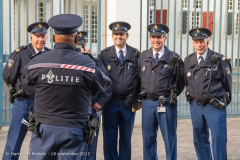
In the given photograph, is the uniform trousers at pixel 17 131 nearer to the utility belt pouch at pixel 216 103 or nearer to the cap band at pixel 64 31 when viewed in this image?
the cap band at pixel 64 31

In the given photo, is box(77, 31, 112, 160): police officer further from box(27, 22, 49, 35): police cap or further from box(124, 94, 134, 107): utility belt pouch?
box(27, 22, 49, 35): police cap

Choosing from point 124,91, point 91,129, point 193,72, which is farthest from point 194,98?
point 91,129

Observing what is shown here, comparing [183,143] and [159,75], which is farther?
[183,143]

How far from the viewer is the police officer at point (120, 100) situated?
5.95 meters

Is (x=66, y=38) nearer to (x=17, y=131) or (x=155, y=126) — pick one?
(x=17, y=131)

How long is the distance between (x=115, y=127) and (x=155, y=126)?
0.55m

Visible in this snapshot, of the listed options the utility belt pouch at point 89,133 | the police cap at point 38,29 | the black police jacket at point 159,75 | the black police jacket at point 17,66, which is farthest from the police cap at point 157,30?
the utility belt pouch at point 89,133

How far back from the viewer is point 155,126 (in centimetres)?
601

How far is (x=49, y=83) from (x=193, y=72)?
2586 millimetres

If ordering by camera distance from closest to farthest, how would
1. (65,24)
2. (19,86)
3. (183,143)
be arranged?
(65,24) → (19,86) → (183,143)

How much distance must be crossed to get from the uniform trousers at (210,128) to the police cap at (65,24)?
2.49 metres

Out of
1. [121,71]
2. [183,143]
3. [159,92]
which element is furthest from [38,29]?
[183,143]

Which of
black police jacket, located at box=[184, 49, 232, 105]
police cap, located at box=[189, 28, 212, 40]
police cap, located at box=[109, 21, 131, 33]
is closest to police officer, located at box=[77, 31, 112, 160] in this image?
police cap, located at box=[109, 21, 131, 33]

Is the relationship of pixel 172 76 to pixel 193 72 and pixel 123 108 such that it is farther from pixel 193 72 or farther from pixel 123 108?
pixel 123 108
